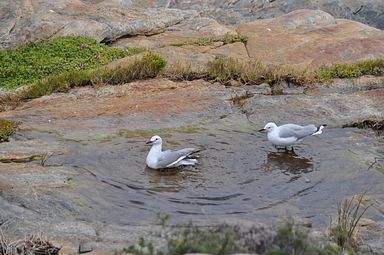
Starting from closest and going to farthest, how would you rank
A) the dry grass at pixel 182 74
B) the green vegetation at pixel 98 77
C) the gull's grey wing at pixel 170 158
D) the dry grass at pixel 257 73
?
the gull's grey wing at pixel 170 158
the green vegetation at pixel 98 77
the dry grass at pixel 257 73
the dry grass at pixel 182 74

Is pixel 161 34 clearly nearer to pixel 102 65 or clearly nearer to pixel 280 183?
pixel 102 65

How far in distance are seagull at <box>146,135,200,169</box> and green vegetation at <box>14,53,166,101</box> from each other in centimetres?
396

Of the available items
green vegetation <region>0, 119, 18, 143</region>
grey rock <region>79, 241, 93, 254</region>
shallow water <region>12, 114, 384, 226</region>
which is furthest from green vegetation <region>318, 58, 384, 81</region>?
grey rock <region>79, 241, 93, 254</region>

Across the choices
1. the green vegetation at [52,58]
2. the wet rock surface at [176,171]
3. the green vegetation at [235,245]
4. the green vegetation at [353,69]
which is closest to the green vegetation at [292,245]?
the green vegetation at [235,245]

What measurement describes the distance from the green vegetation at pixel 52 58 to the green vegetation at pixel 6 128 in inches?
116

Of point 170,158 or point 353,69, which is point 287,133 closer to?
point 170,158

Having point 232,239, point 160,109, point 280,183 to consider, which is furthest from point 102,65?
point 232,239

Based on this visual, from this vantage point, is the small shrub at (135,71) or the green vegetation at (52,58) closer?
the small shrub at (135,71)

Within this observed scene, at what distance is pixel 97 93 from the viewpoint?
13.4m

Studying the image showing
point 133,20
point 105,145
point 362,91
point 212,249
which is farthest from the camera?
point 133,20

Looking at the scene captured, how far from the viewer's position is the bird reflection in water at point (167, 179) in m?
9.39

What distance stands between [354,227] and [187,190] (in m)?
2.65

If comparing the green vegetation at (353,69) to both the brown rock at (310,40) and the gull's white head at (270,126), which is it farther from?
the gull's white head at (270,126)

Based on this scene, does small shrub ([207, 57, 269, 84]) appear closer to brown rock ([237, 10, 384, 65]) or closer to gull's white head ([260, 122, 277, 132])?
brown rock ([237, 10, 384, 65])
